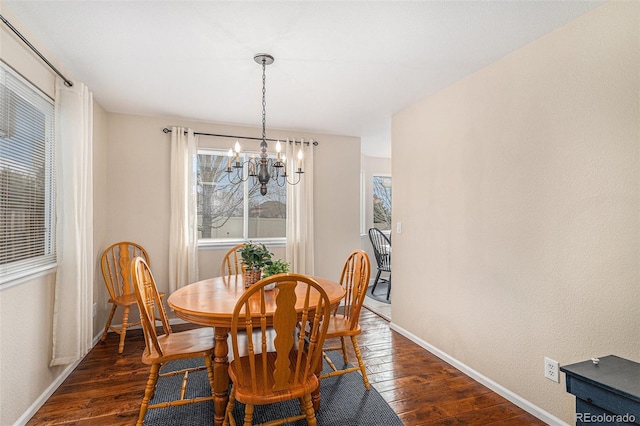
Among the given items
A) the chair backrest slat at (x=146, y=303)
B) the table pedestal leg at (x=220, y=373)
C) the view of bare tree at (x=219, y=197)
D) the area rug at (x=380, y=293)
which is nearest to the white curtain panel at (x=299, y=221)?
the view of bare tree at (x=219, y=197)

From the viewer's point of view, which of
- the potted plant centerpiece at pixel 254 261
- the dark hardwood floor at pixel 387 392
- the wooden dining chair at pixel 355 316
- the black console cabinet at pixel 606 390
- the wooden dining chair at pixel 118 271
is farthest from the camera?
the wooden dining chair at pixel 118 271

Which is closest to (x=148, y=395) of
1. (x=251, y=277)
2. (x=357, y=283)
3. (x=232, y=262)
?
(x=251, y=277)

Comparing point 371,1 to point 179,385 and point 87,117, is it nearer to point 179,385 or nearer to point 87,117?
point 87,117

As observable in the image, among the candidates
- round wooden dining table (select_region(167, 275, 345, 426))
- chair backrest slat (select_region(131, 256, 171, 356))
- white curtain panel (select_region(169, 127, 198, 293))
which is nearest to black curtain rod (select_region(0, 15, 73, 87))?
white curtain panel (select_region(169, 127, 198, 293))

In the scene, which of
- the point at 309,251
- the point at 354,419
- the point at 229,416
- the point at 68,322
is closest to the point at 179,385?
the point at 229,416

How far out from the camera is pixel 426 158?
307cm

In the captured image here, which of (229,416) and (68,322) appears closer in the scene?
(229,416)

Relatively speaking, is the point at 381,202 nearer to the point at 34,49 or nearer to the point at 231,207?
the point at 231,207

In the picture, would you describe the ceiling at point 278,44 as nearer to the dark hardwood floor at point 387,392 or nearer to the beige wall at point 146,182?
the beige wall at point 146,182

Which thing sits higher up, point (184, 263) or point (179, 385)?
point (184, 263)

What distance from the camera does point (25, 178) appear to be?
6.70 ft

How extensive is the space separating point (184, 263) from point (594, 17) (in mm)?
3908

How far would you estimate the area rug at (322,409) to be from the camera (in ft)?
6.42

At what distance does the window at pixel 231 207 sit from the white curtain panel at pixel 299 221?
0.67 feet
